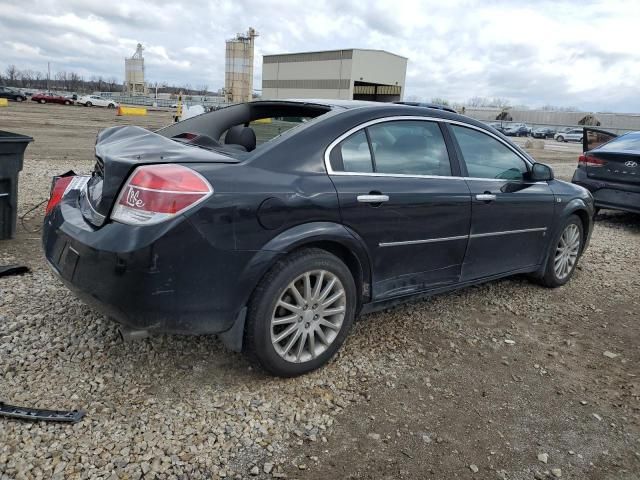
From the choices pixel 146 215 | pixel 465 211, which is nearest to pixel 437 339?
pixel 465 211

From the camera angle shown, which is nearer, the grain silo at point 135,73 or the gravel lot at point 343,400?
the gravel lot at point 343,400

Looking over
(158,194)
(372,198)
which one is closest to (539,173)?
(372,198)

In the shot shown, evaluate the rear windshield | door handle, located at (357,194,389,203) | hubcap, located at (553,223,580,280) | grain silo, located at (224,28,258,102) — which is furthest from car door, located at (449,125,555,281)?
grain silo, located at (224,28,258,102)

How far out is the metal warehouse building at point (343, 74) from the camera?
198ft

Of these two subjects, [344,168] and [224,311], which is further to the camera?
[344,168]

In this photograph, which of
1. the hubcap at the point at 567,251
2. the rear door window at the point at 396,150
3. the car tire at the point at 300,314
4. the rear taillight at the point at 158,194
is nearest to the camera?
the rear taillight at the point at 158,194

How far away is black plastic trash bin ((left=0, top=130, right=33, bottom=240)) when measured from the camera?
4910 mm

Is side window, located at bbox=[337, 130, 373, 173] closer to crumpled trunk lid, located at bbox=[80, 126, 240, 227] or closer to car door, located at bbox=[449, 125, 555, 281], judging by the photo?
crumpled trunk lid, located at bbox=[80, 126, 240, 227]

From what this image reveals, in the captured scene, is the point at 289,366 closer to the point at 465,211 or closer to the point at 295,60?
the point at 465,211

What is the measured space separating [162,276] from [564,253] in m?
3.99

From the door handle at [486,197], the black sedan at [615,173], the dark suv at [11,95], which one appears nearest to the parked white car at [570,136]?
the black sedan at [615,173]

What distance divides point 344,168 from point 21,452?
217 cm

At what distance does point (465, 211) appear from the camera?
12.3 feet

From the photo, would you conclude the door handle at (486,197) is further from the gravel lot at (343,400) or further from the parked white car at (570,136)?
the parked white car at (570,136)
